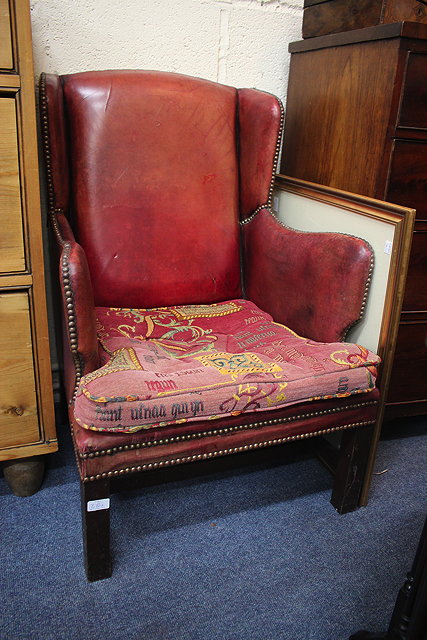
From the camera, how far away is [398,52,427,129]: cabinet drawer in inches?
60.7

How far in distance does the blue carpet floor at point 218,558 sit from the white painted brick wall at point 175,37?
134 cm

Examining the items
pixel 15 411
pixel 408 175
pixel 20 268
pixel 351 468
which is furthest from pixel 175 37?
pixel 351 468

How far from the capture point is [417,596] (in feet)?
3.27

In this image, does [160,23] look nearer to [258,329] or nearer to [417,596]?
[258,329]

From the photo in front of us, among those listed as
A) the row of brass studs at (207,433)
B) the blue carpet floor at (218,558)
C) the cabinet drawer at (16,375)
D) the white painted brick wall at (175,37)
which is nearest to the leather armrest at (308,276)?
the row of brass studs at (207,433)

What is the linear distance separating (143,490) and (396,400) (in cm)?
88

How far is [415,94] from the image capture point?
157cm

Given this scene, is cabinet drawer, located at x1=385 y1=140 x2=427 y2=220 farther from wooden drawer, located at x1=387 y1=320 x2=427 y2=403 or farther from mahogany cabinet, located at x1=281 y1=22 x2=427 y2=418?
wooden drawer, located at x1=387 y1=320 x2=427 y2=403

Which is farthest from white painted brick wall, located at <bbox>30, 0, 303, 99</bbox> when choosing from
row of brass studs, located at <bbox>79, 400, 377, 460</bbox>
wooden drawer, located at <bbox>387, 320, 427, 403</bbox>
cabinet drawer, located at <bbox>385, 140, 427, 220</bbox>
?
row of brass studs, located at <bbox>79, 400, 377, 460</bbox>

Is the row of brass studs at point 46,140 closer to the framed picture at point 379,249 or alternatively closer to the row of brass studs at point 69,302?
the row of brass studs at point 69,302

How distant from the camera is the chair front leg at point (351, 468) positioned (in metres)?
1.51

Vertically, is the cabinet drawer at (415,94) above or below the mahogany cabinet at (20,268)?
above

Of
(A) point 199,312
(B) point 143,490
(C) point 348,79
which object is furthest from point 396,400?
(C) point 348,79

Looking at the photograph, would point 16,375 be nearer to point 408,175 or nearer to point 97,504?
point 97,504
